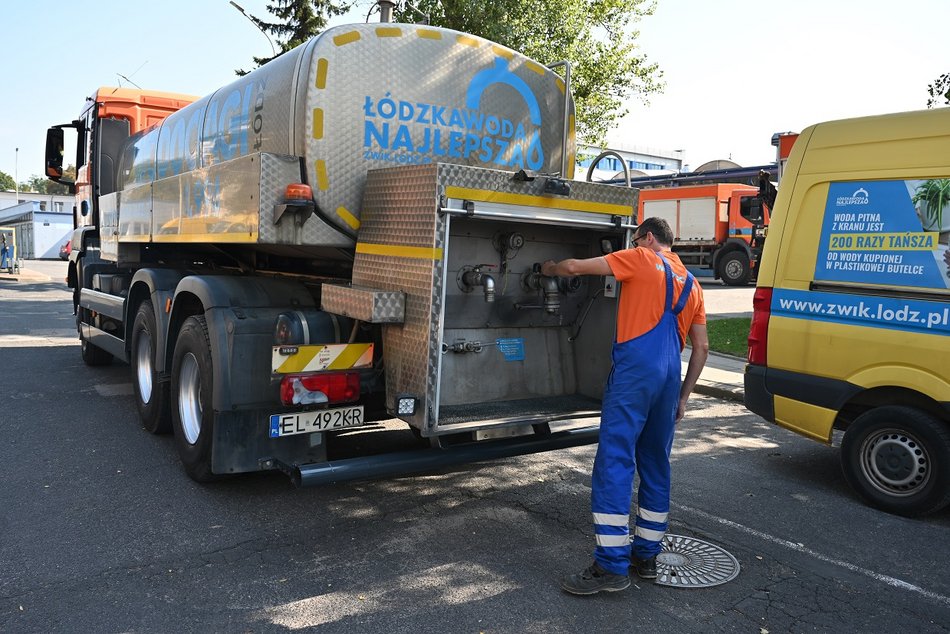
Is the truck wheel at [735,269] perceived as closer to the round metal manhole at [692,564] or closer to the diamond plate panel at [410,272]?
the round metal manhole at [692,564]

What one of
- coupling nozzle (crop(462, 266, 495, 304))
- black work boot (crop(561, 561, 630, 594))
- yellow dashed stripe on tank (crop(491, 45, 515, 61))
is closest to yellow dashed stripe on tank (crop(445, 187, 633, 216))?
coupling nozzle (crop(462, 266, 495, 304))

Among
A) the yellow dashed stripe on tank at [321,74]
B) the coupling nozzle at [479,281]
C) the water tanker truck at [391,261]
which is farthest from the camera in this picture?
the yellow dashed stripe on tank at [321,74]

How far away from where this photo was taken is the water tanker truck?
4.24m

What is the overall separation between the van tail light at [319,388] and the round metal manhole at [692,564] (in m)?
1.96

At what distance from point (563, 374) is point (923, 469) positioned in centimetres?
239

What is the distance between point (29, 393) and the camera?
26.3ft

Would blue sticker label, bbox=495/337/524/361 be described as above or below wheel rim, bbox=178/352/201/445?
above

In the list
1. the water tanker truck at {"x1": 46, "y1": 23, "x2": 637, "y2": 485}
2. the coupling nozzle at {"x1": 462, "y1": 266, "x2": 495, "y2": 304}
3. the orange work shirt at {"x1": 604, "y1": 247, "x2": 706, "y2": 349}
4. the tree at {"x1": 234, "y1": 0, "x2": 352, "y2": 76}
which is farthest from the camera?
the tree at {"x1": 234, "y1": 0, "x2": 352, "y2": 76}

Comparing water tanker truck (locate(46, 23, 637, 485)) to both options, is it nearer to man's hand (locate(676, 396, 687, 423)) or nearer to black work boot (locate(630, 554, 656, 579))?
man's hand (locate(676, 396, 687, 423))

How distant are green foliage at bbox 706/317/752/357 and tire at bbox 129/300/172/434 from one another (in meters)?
7.45

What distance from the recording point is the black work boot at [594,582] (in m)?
3.64

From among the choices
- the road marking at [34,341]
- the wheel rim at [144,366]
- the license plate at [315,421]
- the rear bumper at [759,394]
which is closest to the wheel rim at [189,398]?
the license plate at [315,421]

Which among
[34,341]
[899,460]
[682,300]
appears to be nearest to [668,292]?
[682,300]

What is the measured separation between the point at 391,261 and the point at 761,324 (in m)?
2.97
